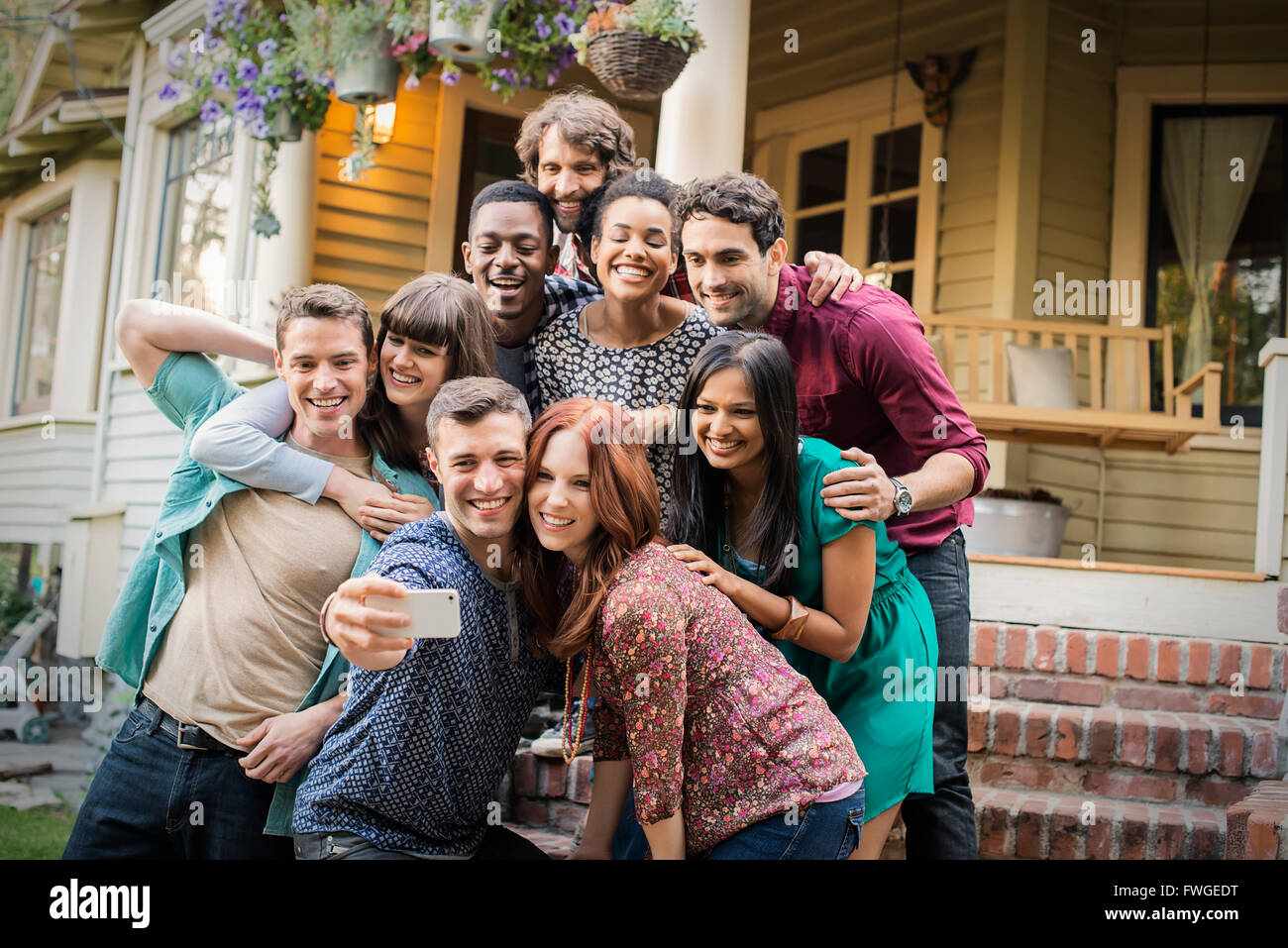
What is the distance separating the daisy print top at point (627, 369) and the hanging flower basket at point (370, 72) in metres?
3.06

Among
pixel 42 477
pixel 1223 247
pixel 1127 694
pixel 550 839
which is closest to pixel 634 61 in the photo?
pixel 550 839

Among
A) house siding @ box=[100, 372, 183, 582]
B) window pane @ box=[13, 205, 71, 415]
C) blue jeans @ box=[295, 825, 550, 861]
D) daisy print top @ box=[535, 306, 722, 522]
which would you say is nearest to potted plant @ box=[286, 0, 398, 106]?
house siding @ box=[100, 372, 183, 582]

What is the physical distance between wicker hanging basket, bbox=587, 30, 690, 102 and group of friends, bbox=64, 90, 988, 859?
72.3 inches

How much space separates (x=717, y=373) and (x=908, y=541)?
24.8 inches

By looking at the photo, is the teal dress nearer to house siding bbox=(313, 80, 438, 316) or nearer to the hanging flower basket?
the hanging flower basket

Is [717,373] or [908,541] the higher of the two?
[717,373]

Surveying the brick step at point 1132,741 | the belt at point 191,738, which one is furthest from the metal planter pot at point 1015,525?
the belt at point 191,738

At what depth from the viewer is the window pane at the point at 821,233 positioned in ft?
23.1

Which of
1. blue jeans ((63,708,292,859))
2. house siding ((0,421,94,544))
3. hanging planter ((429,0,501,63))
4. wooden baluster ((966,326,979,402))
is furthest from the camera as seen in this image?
house siding ((0,421,94,544))

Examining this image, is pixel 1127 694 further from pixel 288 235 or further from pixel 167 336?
pixel 288 235

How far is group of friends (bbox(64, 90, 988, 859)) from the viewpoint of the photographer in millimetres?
1812
